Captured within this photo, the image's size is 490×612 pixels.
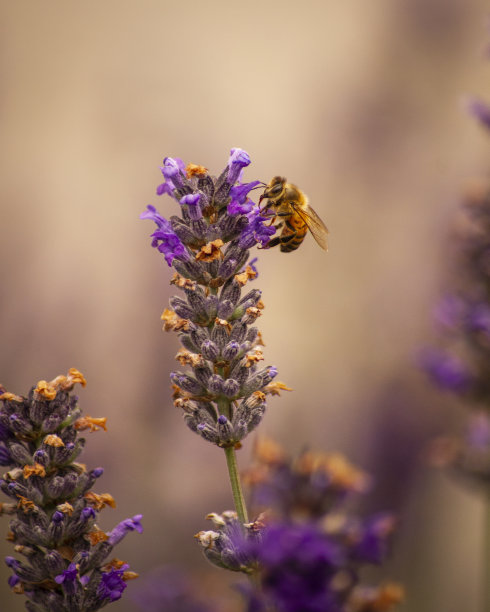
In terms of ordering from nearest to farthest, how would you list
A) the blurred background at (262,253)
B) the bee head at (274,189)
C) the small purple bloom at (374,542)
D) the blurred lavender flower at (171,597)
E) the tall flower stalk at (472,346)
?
1. the small purple bloom at (374,542)
2. the blurred lavender flower at (171,597)
3. the bee head at (274,189)
4. the tall flower stalk at (472,346)
5. the blurred background at (262,253)

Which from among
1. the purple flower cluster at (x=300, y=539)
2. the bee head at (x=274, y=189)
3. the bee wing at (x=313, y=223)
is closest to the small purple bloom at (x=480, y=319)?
the bee wing at (x=313, y=223)

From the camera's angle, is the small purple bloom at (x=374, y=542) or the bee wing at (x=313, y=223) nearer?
the small purple bloom at (x=374, y=542)

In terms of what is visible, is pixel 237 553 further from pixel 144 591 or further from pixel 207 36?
pixel 207 36

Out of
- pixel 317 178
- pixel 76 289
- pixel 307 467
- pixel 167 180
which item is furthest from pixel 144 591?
pixel 317 178

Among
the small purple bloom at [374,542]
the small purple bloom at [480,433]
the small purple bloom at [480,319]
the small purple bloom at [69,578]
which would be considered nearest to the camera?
the small purple bloom at [69,578]

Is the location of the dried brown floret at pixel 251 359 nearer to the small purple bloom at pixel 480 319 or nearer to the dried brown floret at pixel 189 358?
the dried brown floret at pixel 189 358

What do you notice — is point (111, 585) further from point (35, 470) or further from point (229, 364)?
point (229, 364)
